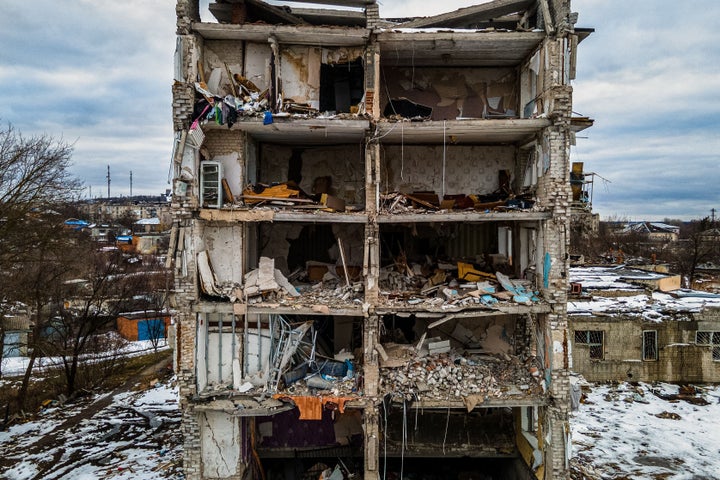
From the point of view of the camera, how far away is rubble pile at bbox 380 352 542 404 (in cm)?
1112

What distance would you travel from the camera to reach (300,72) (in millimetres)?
11844

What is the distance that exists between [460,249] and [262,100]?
24.5 feet

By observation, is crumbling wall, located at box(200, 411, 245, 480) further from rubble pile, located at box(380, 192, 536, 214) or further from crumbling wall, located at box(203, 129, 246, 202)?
rubble pile, located at box(380, 192, 536, 214)

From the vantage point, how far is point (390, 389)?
11188 mm

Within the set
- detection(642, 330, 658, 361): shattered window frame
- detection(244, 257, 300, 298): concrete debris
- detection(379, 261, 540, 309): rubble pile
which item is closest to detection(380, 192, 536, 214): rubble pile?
detection(379, 261, 540, 309): rubble pile

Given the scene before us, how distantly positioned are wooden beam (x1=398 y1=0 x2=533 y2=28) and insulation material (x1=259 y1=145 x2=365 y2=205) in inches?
158

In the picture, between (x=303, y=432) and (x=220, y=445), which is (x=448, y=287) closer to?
(x=303, y=432)

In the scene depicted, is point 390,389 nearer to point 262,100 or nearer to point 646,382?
point 262,100

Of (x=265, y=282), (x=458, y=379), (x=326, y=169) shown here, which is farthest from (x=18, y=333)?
(x=458, y=379)

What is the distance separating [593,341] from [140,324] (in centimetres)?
3119

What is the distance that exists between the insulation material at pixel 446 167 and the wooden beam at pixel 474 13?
11.3ft

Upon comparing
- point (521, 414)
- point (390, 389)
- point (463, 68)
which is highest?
point (463, 68)

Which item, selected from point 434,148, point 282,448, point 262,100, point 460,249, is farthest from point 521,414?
point 262,100

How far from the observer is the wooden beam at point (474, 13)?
11398mm
